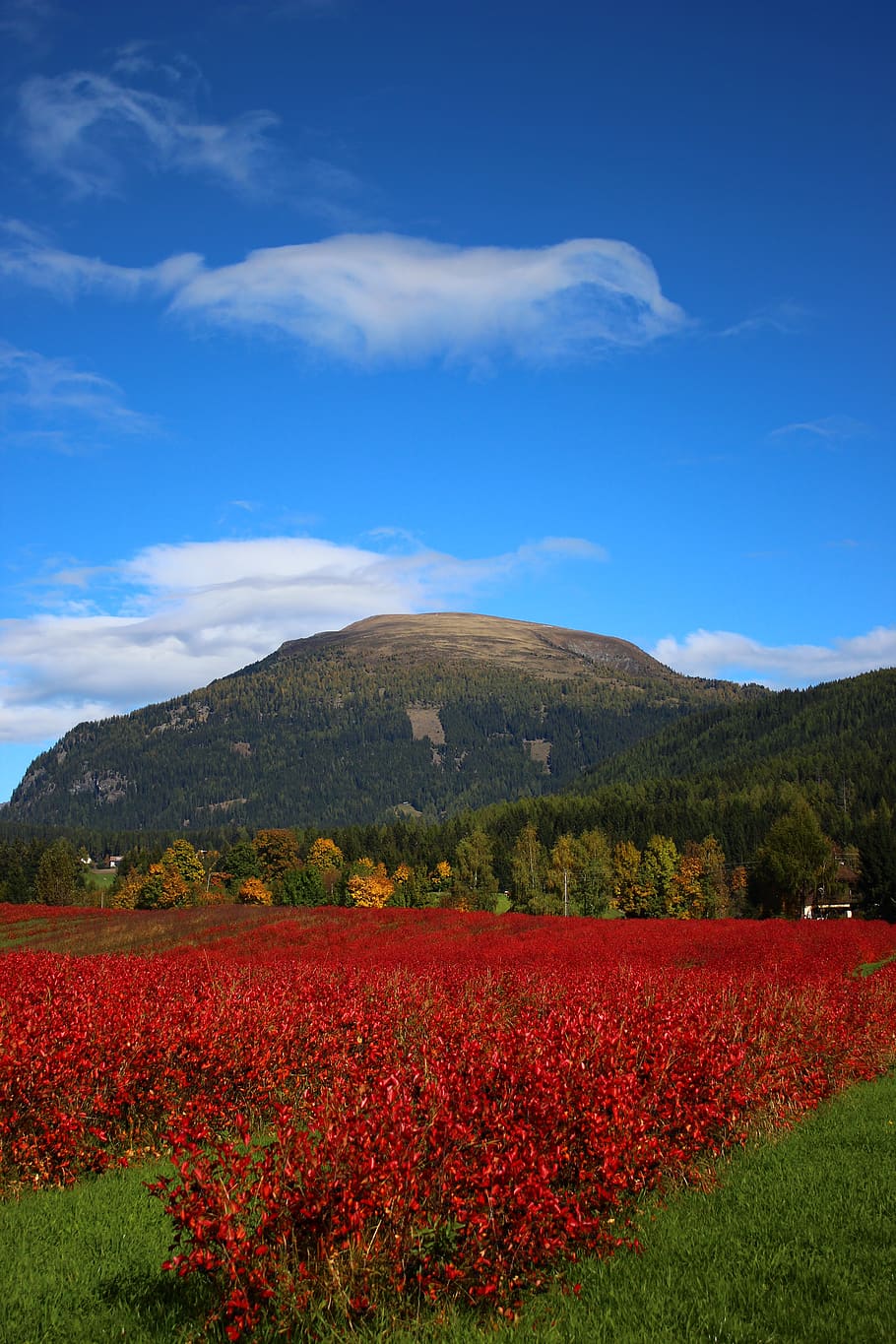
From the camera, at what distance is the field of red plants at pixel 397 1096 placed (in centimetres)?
632

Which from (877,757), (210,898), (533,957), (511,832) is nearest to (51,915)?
(210,898)

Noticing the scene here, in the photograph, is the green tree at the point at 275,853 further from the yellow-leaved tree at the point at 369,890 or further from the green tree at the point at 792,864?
the green tree at the point at 792,864

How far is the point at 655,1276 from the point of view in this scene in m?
7.46

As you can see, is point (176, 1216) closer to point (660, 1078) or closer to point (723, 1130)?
point (660, 1078)

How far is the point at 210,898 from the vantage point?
93750mm

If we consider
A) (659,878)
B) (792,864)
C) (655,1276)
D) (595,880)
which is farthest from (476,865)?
(655,1276)

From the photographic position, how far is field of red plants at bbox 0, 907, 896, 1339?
632 centimetres

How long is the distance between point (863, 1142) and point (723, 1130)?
2.32m

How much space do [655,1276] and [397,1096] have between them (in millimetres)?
2585

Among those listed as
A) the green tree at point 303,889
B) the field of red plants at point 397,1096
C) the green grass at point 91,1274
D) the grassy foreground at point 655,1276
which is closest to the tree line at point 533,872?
the green tree at point 303,889

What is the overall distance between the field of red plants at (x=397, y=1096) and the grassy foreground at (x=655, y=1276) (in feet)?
1.26

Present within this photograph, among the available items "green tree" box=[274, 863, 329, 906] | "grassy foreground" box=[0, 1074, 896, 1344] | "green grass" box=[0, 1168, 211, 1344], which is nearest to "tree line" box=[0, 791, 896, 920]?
"green tree" box=[274, 863, 329, 906]

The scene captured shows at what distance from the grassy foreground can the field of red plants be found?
384 millimetres

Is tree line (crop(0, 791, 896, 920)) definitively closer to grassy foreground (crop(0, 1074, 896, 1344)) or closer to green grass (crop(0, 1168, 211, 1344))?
grassy foreground (crop(0, 1074, 896, 1344))
